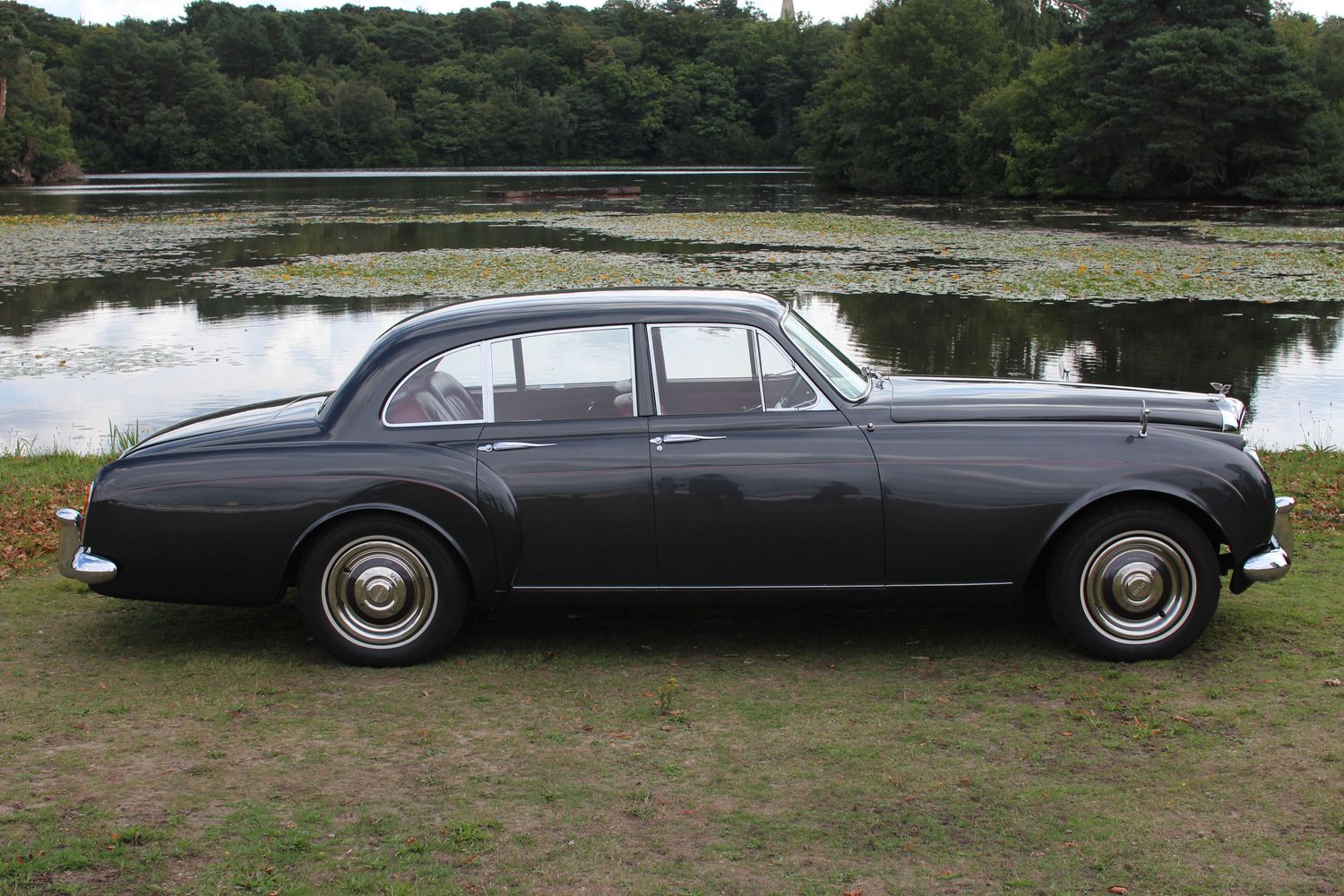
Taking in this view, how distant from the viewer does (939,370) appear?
15.6 metres

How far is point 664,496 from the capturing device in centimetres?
535

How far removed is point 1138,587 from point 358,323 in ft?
54.4

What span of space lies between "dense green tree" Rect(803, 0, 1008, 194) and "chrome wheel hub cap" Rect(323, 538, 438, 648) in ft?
225

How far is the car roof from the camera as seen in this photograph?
5.58m

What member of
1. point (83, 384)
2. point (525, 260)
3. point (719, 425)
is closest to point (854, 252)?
point (525, 260)

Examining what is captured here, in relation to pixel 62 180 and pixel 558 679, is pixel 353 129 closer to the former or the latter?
pixel 62 180

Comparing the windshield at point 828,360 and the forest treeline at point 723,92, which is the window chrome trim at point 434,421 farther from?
the forest treeline at point 723,92

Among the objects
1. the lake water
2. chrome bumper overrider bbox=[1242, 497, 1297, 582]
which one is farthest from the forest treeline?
chrome bumper overrider bbox=[1242, 497, 1297, 582]

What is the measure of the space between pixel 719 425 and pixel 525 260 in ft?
77.4

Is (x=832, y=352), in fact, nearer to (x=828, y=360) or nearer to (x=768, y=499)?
(x=828, y=360)

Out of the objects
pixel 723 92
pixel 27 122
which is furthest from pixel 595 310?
pixel 723 92

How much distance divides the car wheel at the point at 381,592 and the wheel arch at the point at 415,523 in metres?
0.03

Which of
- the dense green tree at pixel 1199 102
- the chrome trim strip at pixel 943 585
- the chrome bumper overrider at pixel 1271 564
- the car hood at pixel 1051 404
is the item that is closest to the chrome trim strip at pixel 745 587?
the chrome trim strip at pixel 943 585

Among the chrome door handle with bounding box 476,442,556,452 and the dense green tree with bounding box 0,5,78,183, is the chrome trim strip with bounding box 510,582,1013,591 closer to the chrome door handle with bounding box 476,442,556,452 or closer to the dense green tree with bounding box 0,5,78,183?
the chrome door handle with bounding box 476,442,556,452
